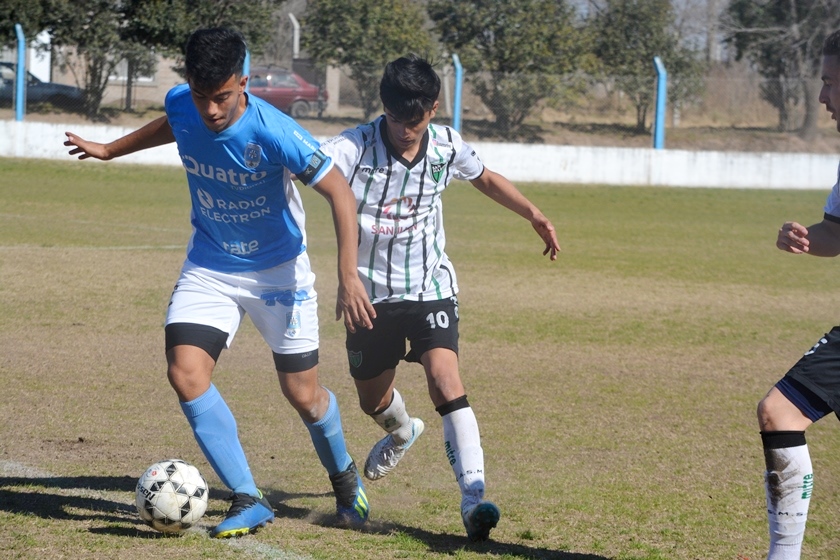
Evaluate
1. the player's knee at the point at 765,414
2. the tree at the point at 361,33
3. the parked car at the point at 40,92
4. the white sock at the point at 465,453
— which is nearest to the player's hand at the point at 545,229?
the white sock at the point at 465,453

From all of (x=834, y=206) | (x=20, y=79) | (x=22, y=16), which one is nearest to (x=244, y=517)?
(x=834, y=206)

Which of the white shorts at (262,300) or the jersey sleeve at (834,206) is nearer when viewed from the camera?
the jersey sleeve at (834,206)

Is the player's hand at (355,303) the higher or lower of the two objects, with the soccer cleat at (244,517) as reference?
higher

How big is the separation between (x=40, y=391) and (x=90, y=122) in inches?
717

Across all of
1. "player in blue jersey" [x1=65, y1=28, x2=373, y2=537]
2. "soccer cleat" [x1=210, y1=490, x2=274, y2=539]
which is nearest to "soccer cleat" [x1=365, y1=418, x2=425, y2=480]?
"player in blue jersey" [x1=65, y1=28, x2=373, y2=537]

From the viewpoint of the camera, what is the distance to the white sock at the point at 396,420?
5031mm

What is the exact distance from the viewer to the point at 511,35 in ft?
94.1

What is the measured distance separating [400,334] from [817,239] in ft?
5.94

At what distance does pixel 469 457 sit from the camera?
170 inches

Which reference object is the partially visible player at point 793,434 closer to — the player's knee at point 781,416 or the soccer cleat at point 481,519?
the player's knee at point 781,416

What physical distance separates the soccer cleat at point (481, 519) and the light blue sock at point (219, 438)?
87 centimetres

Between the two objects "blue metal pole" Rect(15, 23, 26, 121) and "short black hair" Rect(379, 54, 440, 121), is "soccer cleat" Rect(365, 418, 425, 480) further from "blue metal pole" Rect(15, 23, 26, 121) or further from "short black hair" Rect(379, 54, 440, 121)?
"blue metal pole" Rect(15, 23, 26, 121)

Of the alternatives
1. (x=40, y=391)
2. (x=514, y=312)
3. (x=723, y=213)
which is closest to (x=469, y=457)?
(x=40, y=391)

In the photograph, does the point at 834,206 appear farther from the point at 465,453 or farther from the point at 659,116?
the point at 659,116
